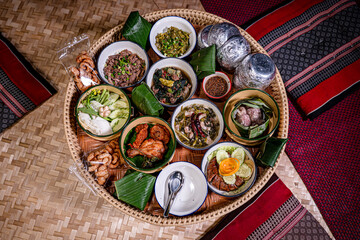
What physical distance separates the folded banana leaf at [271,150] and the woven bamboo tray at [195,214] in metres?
0.22

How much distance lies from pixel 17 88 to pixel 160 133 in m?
→ 2.00

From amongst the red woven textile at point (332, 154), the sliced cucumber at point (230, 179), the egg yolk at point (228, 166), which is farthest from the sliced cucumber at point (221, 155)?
the red woven textile at point (332, 154)

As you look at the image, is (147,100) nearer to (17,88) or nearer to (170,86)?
(170,86)

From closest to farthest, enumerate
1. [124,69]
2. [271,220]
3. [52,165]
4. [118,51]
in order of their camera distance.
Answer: [124,69] < [118,51] < [271,220] < [52,165]

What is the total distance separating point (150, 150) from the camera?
2.11 meters

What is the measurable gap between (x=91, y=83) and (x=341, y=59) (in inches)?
108

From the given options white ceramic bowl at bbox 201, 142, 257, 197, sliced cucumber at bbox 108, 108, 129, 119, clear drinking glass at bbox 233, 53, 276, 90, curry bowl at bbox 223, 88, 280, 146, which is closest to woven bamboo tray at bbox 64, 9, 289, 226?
white ceramic bowl at bbox 201, 142, 257, 197

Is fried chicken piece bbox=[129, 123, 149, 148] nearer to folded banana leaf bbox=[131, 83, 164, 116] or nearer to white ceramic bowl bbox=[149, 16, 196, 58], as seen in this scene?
folded banana leaf bbox=[131, 83, 164, 116]

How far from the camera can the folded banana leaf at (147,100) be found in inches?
84.4

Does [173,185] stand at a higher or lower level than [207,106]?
lower

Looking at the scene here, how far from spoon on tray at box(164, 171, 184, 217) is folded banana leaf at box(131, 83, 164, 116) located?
1.77ft

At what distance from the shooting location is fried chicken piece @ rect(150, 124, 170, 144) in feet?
7.18

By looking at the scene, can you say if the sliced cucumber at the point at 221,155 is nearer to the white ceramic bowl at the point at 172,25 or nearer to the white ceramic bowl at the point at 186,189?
the white ceramic bowl at the point at 186,189

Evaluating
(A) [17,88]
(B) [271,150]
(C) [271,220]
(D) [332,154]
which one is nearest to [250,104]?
(B) [271,150]
